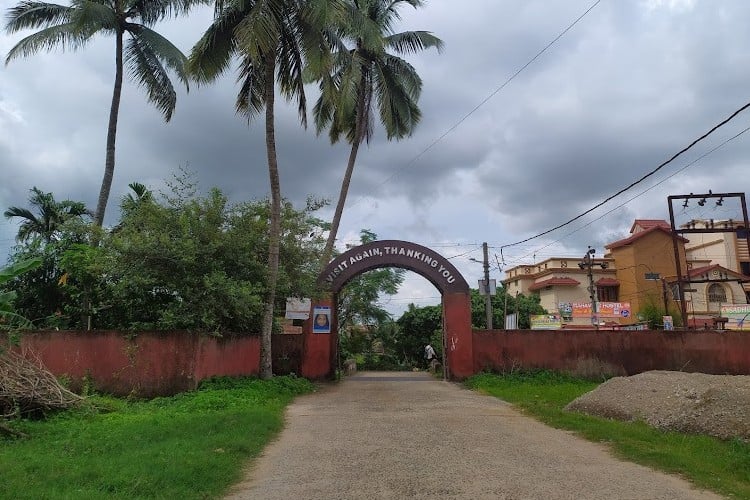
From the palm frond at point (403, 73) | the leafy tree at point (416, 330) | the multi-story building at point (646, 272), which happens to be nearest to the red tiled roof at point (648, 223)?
the multi-story building at point (646, 272)

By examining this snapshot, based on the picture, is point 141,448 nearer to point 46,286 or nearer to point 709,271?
point 46,286

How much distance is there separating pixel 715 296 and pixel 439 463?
5064 centimetres

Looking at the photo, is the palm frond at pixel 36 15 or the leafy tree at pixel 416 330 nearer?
the palm frond at pixel 36 15

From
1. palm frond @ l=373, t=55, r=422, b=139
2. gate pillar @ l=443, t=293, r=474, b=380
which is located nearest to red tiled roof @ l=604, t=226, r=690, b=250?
palm frond @ l=373, t=55, r=422, b=139

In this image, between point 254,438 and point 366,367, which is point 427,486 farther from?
point 366,367

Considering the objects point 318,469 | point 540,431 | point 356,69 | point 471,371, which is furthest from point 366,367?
point 318,469

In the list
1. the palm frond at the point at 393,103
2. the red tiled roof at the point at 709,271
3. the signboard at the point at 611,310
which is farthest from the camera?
the red tiled roof at the point at 709,271

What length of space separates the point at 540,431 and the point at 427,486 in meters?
4.68

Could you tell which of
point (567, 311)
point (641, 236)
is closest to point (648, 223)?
point (641, 236)

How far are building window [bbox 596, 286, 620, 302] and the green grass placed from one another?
4187 centimetres

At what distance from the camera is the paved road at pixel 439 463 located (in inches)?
252

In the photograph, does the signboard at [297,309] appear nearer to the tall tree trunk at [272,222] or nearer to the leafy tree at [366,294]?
the tall tree trunk at [272,222]

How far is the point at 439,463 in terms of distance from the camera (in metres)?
7.76

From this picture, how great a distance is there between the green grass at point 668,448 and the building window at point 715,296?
4177 centimetres
